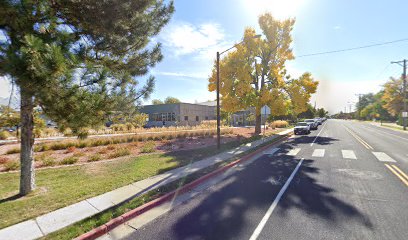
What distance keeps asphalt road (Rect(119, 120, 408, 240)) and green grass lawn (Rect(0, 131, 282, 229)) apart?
2624mm

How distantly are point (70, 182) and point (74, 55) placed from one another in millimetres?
4851

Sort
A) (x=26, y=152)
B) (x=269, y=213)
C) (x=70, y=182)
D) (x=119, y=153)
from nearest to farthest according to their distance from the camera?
(x=269, y=213) < (x=26, y=152) < (x=70, y=182) < (x=119, y=153)

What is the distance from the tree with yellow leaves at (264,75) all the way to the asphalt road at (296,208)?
13867 millimetres

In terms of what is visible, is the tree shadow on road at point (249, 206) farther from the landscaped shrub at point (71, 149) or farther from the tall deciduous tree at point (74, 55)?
the landscaped shrub at point (71, 149)

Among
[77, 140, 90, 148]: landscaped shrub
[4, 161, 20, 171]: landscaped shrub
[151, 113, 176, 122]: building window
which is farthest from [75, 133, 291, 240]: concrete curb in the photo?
[151, 113, 176, 122]: building window

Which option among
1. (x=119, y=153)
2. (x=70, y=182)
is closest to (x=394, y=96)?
(x=119, y=153)

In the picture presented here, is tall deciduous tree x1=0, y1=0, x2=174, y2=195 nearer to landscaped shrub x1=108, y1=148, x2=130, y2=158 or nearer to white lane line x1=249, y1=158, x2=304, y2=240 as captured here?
white lane line x1=249, y1=158, x2=304, y2=240

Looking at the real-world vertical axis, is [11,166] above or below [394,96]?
below

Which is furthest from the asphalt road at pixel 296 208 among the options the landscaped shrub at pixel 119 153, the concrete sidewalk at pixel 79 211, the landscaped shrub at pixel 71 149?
the landscaped shrub at pixel 71 149

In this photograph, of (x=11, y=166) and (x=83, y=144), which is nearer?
(x=11, y=166)

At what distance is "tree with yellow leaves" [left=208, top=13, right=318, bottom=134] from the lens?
21609 millimetres

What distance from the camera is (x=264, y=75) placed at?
23.8 m

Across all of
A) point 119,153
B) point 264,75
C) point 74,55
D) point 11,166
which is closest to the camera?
point 74,55

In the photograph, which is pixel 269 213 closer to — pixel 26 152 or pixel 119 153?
pixel 26 152
